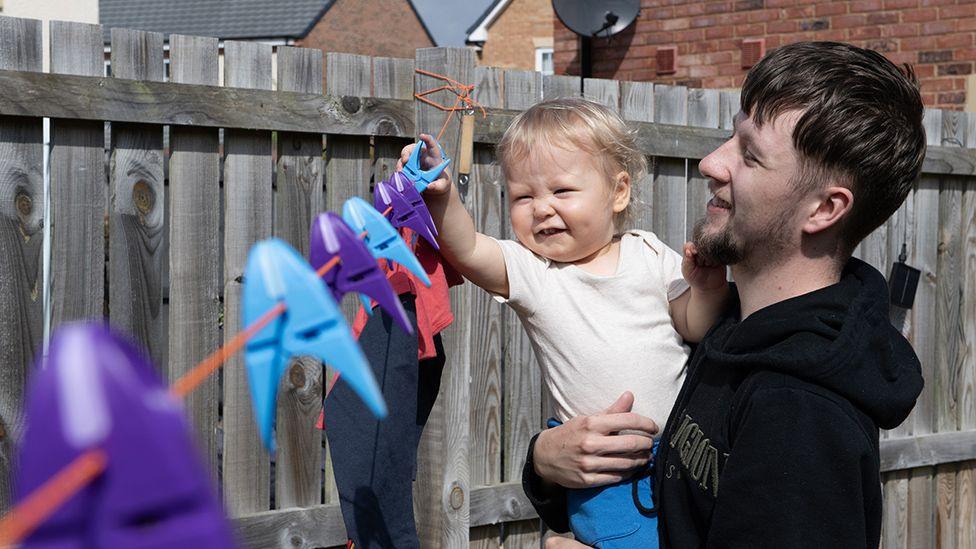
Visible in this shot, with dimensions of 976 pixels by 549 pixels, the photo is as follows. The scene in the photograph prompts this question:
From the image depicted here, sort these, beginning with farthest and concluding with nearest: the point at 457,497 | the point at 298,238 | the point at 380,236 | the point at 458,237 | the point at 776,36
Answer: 1. the point at 776,36
2. the point at 457,497
3. the point at 298,238
4. the point at 458,237
5. the point at 380,236

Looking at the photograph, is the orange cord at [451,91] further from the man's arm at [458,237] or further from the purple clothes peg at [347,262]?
the purple clothes peg at [347,262]

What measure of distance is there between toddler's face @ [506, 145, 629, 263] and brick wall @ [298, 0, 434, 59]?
25.1m

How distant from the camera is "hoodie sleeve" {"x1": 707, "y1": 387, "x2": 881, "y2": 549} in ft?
4.46

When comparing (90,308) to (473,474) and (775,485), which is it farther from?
(775,485)

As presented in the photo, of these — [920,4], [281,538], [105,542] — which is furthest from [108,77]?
[920,4]

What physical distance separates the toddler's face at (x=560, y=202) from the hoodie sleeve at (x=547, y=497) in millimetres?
410

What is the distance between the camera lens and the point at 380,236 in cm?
117

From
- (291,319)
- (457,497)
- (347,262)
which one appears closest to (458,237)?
(347,262)

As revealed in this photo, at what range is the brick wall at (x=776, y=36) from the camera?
22.8 feet

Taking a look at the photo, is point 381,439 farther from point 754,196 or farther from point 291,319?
point 291,319

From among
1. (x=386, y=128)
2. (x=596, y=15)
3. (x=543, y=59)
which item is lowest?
(x=386, y=128)

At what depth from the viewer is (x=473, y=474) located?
11.6ft

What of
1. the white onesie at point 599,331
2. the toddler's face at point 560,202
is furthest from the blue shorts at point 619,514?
the toddler's face at point 560,202

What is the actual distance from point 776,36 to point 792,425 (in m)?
7.11
